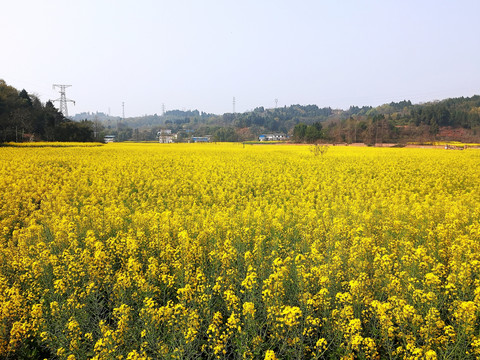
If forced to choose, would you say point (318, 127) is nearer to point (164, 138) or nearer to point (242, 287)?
point (164, 138)

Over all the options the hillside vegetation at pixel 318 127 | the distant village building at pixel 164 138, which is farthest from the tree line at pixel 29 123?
the distant village building at pixel 164 138

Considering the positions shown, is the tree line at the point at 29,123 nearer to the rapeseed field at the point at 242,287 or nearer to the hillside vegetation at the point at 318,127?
the hillside vegetation at the point at 318,127

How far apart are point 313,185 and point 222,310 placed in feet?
36.5

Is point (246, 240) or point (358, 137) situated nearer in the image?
point (246, 240)

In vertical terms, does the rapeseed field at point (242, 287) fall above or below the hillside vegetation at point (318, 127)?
below

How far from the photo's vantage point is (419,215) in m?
8.66

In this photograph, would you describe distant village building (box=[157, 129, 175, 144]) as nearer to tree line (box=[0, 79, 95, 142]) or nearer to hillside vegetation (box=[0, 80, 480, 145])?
Answer: hillside vegetation (box=[0, 80, 480, 145])

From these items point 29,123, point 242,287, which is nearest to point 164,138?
point 29,123

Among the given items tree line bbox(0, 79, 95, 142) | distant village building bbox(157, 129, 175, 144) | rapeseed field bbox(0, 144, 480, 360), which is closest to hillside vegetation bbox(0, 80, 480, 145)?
tree line bbox(0, 79, 95, 142)

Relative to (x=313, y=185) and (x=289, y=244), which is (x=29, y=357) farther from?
(x=313, y=185)

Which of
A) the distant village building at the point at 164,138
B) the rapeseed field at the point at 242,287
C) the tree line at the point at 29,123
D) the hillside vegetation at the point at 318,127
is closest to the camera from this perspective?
the rapeseed field at the point at 242,287

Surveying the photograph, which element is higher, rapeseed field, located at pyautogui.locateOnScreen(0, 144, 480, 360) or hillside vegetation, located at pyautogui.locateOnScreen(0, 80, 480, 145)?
hillside vegetation, located at pyautogui.locateOnScreen(0, 80, 480, 145)

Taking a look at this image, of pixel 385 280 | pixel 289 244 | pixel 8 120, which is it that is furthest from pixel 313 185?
pixel 8 120

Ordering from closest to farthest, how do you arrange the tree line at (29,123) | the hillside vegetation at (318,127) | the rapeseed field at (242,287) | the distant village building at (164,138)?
1. the rapeseed field at (242,287)
2. the tree line at (29,123)
3. the hillside vegetation at (318,127)
4. the distant village building at (164,138)
